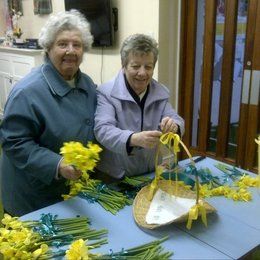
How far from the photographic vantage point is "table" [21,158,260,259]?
1229 mm

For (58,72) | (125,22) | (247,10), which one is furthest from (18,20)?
(58,72)

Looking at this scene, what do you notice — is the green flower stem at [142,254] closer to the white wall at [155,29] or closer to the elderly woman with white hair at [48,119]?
the elderly woman with white hair at [48,119]

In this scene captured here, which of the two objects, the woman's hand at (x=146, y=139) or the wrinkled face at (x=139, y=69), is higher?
the wrinkled face at (x=139, y=69)

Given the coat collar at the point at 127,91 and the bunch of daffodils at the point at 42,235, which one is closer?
the bunch of daffodils at the point at 42,235

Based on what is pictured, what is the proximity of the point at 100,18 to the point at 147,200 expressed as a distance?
253cm

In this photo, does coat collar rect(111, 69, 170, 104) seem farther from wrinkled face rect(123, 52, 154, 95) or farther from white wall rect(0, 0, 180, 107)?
white wall rect(0, 0, 180, 107)

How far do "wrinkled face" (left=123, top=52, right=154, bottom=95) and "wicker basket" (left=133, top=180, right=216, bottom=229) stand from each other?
0.51 metres

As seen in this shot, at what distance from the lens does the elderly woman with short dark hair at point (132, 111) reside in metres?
1.63

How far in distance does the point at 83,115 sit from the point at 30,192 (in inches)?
18.1

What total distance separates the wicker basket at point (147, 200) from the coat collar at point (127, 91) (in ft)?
1.47

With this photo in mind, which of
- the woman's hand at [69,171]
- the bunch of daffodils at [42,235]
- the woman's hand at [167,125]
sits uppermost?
the woman's hand at [167,125]

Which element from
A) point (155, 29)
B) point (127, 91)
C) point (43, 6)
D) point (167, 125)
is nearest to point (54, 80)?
point (127, 91)

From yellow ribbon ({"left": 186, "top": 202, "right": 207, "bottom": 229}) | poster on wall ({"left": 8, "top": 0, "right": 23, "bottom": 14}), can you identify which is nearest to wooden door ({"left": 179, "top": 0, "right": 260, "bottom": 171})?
yellow ribbon ({"left": 186, "top": 202, "right": 207, "bottom": 229})

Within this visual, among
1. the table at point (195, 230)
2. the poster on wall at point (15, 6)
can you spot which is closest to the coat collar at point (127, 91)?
the table at point (195, 230)
